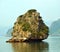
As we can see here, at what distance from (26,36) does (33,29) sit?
7.07m

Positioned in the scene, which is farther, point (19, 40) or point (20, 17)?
point (20, 17)

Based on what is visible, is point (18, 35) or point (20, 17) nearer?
point (18, 35)

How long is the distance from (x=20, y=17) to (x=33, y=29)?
10408 millimetres

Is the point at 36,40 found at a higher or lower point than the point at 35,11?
lower

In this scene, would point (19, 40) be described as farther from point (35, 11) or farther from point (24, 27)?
point (35, 11)

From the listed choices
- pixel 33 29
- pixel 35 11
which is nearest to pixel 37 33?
pixel 33 29

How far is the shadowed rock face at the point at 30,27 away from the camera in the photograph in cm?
12569

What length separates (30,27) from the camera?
420 ft

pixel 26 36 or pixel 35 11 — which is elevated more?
pixel 35 11

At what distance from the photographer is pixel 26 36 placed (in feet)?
402

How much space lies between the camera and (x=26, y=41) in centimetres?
12619

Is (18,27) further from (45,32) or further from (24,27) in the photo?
(45,32)

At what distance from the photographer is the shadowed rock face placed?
126 meters

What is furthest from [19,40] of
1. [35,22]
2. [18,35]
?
[35,22]
